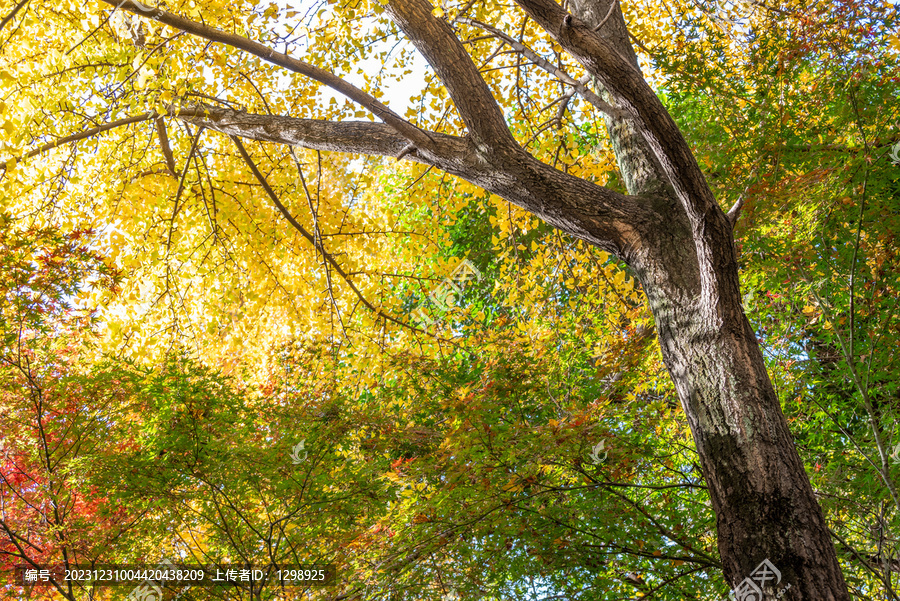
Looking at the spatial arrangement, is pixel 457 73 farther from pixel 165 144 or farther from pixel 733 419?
pixel 165 144

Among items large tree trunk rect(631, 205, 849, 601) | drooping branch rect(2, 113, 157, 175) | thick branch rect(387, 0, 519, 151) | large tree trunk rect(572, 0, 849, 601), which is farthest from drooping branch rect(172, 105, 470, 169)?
large tree trunk rect(631, 205, 849, 601)

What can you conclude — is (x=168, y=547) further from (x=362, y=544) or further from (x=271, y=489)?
(x=362, y=544)

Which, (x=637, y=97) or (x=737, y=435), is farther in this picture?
(x=637, y=97)

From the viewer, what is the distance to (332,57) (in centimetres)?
413

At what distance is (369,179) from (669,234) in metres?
2.51

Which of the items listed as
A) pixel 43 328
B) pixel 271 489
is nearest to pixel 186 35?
pixel 43 328

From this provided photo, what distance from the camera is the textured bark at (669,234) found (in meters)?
1.83

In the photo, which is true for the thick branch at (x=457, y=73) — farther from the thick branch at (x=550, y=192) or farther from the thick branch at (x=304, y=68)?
the thick branch at (x=304, y=68)

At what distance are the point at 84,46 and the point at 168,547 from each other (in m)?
2.96

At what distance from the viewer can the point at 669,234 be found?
2379mm

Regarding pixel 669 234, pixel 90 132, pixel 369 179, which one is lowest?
pixel 669 234

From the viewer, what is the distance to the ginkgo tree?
1978 millimetres

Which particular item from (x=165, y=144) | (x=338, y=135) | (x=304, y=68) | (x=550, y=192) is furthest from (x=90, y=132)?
(x=550, y=192)

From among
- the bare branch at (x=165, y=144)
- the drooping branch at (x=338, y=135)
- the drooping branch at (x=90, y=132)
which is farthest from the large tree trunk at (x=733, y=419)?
the bare branch at (x=165, y=144)
